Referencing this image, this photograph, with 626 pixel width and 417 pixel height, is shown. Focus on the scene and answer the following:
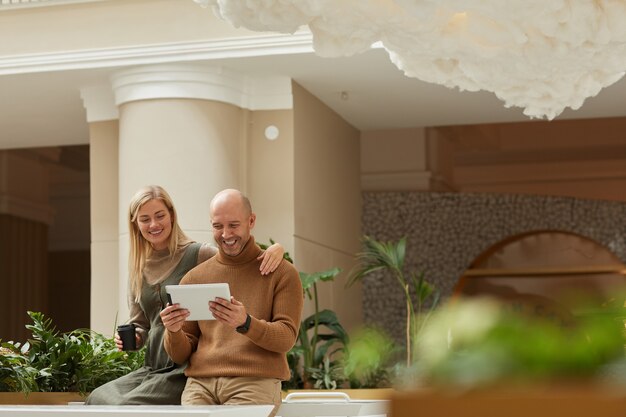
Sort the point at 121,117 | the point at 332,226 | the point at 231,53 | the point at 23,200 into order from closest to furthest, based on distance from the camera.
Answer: the point at 231,53 < the point at 121,117 < the point at 332,226 < the point at 23,200

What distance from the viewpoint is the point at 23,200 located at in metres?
15.6

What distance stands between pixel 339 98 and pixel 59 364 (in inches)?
191

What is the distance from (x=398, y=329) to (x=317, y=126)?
4183 millimetres

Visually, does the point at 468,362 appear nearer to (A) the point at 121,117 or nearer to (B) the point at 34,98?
(A) the point at 121,117

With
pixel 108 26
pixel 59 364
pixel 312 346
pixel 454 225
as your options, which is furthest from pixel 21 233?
pixel 59 364

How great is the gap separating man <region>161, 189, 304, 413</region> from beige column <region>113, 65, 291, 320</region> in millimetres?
5171

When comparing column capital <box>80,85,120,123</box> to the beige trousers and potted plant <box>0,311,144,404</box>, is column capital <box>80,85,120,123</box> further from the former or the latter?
the beige trousers

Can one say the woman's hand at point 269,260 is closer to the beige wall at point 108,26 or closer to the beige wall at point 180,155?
the beige wall at point 108,26

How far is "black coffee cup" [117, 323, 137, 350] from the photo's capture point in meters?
4.80

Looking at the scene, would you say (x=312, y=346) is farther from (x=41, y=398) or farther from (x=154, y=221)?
(x=154, y=221)

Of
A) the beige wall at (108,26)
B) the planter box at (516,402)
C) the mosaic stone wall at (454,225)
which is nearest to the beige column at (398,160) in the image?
the mosaic stone wall at (454,225)

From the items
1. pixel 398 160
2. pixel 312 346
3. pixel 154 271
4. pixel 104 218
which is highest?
pixel 398 160

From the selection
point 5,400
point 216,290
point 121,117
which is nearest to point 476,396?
point 216,290

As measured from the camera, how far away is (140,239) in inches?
195
